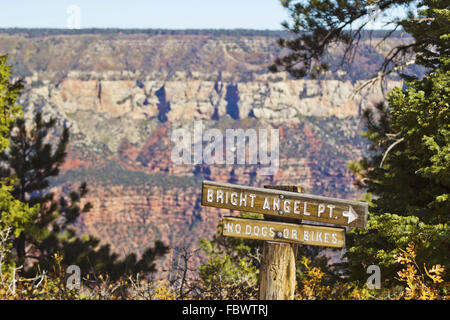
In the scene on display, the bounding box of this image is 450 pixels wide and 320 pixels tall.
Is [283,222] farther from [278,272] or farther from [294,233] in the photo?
[278,272]

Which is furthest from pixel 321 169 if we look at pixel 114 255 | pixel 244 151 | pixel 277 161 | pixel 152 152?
pixel 114 255

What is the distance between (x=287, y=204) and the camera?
5.07 metres

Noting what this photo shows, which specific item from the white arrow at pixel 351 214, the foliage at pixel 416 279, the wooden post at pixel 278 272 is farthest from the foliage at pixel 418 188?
the wooden post at pixel 278 272

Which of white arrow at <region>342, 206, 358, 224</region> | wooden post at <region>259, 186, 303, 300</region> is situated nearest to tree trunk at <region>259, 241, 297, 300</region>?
wooden post at <region>259, 186, 303, 300</region>

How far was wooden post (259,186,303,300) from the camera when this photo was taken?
505 cm

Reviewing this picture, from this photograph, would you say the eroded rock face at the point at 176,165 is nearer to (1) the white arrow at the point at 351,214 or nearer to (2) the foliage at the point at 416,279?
(2) the foliage at the point at 416,279

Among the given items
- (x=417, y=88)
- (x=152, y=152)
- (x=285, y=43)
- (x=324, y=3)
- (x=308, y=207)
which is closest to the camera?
(x=308, y=207)

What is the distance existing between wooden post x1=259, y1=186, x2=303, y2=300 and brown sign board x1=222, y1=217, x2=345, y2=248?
9 centimetres

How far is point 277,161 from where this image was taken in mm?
168125

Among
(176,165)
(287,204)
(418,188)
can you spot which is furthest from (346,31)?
(176,165)

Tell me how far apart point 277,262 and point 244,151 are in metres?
183

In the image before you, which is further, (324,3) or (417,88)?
(324,3)

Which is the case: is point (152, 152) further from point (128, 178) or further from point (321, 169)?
point (321, 169)
